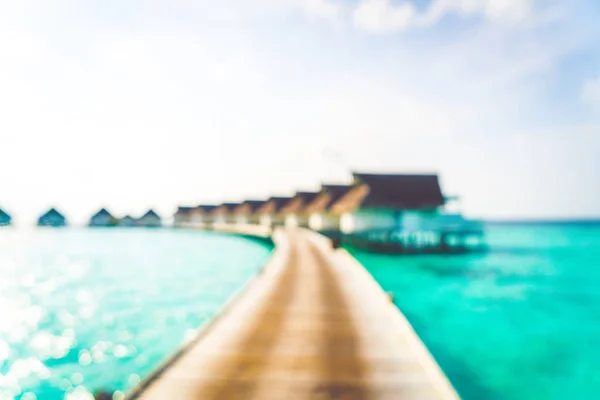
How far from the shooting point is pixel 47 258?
43.9m

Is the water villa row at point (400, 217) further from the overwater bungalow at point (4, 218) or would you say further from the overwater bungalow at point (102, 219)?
the overwater bungalow at point (4, 218)

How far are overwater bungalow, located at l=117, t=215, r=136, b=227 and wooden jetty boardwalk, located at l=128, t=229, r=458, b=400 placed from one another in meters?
105

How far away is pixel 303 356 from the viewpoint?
25.2 ft

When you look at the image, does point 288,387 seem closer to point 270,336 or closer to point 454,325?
point 270,336

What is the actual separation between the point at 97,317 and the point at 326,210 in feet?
124

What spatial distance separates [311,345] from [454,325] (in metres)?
10.0

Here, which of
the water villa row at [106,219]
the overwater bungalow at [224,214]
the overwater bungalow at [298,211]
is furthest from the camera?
the water villa row at [106,219]

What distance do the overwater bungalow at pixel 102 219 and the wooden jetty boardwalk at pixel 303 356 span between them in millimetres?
105205

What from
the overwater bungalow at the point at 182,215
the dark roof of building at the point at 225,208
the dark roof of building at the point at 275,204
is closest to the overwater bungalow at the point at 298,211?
the dark roof of building at the point at 275,204

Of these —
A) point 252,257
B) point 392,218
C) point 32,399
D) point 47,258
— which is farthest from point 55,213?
point 32,399

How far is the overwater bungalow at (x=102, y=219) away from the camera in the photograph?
349ft

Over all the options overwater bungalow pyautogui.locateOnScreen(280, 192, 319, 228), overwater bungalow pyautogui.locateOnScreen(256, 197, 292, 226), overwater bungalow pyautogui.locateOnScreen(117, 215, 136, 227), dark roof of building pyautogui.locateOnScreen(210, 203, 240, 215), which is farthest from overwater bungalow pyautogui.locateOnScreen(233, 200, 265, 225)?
overwater bungalow pyautogui.locateOnScreen(117, 215, 136, 227)

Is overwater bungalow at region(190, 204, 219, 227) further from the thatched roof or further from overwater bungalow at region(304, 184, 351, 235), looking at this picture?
overwater bungalow at region(304, 184, 351, 235)

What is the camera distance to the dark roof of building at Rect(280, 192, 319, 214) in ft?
217
